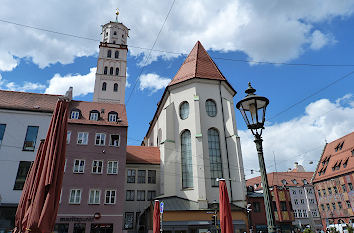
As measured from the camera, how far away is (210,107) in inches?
1207

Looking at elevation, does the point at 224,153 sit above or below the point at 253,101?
above

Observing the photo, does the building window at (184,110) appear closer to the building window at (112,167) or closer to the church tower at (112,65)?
the building window at (112,167)

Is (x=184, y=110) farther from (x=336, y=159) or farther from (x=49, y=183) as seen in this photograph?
(x=336, y=159)

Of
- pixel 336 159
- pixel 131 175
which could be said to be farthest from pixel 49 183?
pixel 336 159

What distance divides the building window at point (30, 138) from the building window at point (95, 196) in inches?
272

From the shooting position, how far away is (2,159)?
22.4m

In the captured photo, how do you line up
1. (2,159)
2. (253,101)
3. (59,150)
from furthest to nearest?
(2,159) < (59,150) < (253,101)

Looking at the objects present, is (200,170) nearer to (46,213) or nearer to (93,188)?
(93,188)

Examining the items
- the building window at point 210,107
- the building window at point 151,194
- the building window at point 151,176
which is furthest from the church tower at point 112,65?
the building window at point 151,194

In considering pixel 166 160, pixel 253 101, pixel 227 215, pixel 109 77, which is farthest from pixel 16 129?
pixel 109 77

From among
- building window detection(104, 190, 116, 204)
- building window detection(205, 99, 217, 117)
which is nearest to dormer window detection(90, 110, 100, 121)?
building window detection(104, 190, 116, 204)

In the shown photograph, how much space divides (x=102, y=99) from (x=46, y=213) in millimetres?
47644

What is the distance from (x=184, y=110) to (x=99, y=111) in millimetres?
9883

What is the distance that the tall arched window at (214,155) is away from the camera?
89.1 ft
